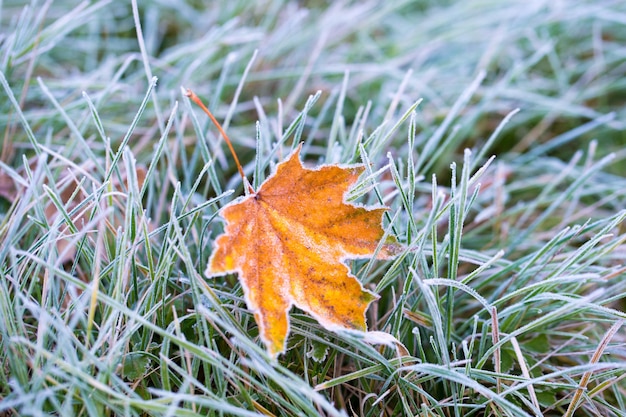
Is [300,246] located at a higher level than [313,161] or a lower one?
higher

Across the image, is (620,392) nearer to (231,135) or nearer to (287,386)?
(287,386)

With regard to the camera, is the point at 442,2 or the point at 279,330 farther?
the point at 442,2

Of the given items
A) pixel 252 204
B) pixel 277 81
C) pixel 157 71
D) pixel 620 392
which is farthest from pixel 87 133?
pixel 620 392

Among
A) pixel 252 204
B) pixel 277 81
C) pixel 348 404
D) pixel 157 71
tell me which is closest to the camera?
pixel 252 204

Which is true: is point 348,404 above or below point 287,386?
below

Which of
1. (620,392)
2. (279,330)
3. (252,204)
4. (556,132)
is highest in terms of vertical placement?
(252,204)

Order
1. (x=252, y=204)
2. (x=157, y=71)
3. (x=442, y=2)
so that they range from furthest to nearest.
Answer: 1. (x=442, y=2)
2. (x=157, y=71)
3. (x=252, y=204)

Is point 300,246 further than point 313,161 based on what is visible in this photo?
No
